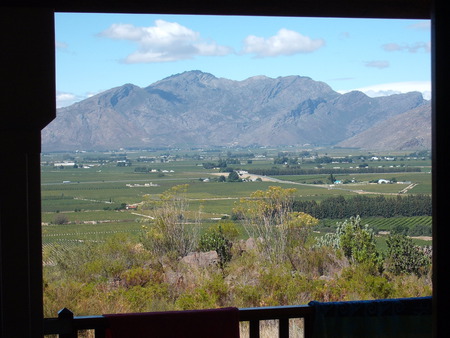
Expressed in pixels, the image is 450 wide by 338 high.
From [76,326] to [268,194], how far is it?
27.8 ft

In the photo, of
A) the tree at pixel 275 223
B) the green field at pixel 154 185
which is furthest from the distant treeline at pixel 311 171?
the tree at pixel 275 223

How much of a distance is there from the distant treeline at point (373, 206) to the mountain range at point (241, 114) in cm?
380

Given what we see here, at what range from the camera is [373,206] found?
13977mm

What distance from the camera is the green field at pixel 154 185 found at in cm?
1288

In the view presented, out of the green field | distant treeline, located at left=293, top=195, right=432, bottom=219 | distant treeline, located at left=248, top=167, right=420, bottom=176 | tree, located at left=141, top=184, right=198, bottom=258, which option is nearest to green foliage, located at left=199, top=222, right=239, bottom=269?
tree, located at left=141, top=184, right=198, bottom=258

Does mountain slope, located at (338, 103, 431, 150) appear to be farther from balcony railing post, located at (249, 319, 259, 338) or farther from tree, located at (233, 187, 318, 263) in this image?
balcony railing post, located at (249, 319, 259, 338)

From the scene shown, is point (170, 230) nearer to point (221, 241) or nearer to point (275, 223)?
point (221, 241)

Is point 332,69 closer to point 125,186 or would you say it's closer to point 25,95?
point 125,186

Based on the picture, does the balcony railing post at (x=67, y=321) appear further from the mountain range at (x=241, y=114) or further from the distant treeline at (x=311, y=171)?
the distant treeline at (x=311, y=171)

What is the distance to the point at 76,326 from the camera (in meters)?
1.92

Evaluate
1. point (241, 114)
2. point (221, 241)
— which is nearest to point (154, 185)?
point (241, 114)

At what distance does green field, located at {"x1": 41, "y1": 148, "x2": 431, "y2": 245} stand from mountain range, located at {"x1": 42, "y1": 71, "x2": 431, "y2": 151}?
1.99 feet

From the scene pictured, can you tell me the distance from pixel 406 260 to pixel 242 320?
7677mm

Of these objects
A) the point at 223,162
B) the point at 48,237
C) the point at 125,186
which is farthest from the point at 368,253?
the point at 223,162
